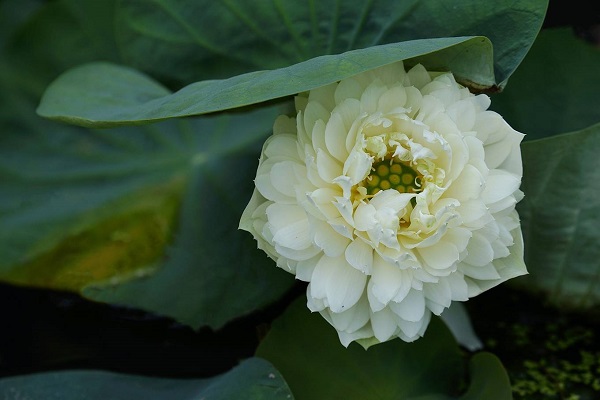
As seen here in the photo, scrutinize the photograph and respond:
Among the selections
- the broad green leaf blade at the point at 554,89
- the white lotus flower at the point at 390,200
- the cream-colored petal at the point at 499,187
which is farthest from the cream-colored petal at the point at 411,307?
the broad green leaf blade at the point at 554,89

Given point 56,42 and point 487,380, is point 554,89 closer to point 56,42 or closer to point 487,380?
point 487,380

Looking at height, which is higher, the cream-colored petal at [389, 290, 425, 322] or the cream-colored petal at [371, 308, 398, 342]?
the cream-colored petal at [389, 290, 425, 322]

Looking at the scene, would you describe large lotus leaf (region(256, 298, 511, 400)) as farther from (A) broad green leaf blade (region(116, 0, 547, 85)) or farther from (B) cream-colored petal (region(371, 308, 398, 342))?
(A) broad green leaf blade (region(116, 0, 547, 85))

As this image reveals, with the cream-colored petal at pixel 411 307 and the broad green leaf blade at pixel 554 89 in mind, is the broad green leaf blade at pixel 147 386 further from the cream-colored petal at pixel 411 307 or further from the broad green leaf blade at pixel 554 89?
the broad green leaf blade at pixel 554 89

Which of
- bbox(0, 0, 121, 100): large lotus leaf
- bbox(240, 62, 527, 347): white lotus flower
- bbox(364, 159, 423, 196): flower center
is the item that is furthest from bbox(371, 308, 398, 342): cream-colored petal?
bbox(0, 0, 121, 100): large lotus leaf

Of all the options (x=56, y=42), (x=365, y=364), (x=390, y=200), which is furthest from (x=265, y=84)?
(x=56, y=42)

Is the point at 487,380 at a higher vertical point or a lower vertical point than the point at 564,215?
lower

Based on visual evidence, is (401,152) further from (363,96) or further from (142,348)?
(142,348)
